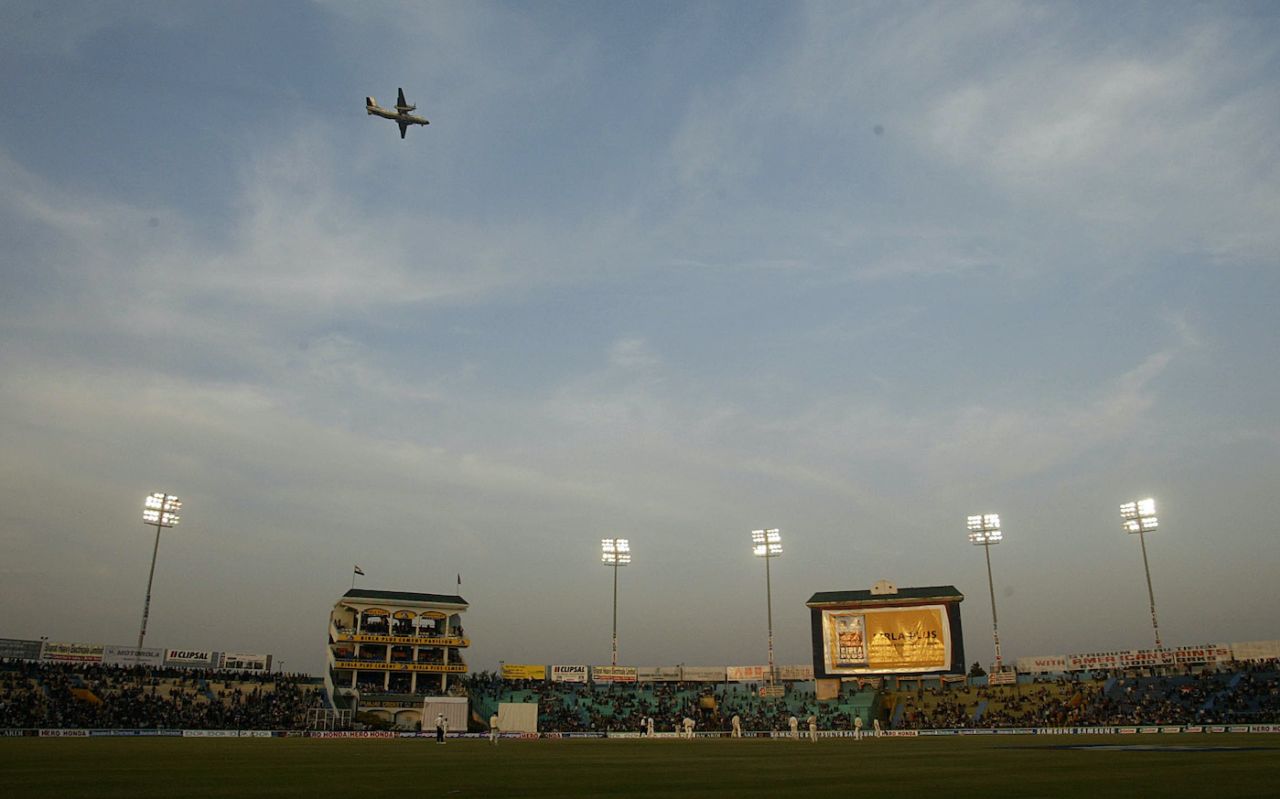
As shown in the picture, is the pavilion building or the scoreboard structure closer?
the scoreboard structure

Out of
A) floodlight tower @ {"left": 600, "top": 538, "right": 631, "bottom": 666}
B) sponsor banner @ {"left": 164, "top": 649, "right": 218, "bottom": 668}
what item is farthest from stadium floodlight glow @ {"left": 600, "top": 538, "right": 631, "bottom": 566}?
sponsor banner @ {"left": 164, "top": 649, "right": 218, "bottom": 668}

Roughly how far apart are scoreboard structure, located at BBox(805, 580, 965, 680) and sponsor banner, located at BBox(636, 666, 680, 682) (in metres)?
21.0

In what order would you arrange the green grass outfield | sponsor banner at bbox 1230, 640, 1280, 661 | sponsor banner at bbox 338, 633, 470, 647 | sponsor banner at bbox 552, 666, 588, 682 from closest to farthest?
the green grass outfield
sponsor banner at bbox 1230, 640, 1280, 661
sponsor banner at bbox 338, 633, 470, 647
sponsor banner at bbox 552, 666, 588, 682

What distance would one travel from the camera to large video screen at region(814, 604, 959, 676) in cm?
8319

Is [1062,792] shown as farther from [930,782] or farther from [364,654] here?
[364,654]

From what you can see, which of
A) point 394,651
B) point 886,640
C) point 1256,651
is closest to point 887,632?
point 886,640

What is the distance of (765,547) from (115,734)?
59686 mm

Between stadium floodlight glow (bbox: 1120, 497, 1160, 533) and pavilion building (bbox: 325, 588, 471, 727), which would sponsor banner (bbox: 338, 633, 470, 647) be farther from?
stadium floodlight glow (bbox: 1120, 497, 1160, 533)

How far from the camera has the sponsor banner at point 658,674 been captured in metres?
103

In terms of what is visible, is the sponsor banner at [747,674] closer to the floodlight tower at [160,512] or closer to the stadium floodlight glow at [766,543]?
the stadium floodlight glow at [766,543]


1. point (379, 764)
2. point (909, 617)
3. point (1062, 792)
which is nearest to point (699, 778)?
point (1062, 792)

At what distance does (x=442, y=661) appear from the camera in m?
92.6

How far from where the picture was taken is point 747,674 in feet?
327

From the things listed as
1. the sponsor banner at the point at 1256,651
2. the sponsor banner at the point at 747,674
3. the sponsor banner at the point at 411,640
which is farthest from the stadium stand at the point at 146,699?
the sponsor banner at the point at 1256,651
